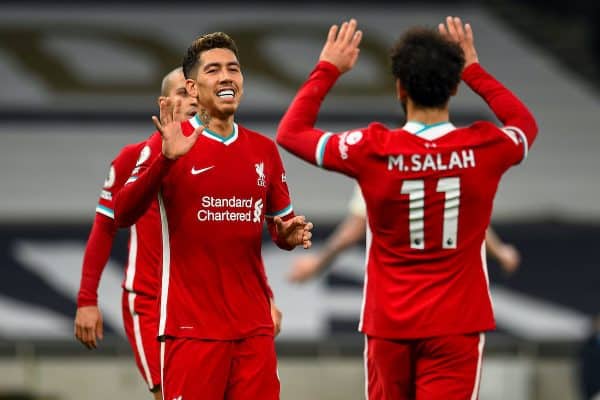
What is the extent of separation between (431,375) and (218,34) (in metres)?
1.75

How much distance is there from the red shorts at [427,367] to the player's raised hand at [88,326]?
1451 mm

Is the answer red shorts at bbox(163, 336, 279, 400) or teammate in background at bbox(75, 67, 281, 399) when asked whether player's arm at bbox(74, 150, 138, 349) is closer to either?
teammate in background at bbox(75, 67, 281, 399)

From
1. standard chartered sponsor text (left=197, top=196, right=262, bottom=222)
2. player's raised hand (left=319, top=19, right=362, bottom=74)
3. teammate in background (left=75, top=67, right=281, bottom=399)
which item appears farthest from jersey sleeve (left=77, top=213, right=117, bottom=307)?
player's raised hand (left=319, top=19, right=362, bottom=74)

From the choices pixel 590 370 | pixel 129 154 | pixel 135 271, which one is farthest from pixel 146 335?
pixel 590 370

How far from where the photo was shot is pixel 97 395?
377 inches

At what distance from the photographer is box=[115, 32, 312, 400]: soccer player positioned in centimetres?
520

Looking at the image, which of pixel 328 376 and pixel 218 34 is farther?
pixel 328 376

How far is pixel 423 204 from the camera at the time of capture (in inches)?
191

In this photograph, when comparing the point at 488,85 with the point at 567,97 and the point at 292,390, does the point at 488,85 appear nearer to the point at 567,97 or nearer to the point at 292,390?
the point at 292,390

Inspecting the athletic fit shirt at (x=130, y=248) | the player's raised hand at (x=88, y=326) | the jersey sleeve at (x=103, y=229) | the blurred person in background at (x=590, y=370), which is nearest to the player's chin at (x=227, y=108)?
the athletic fit shirt at (x=130, y=248)

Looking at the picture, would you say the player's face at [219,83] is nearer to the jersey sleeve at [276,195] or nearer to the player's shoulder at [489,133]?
the jersey sleeve at [276,195]

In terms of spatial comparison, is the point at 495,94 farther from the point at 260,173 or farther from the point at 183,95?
the point at 183,95

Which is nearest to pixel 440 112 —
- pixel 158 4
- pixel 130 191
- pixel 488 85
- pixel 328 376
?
pixel 488 85

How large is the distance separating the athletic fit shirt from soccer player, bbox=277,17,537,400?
131 centimetres
